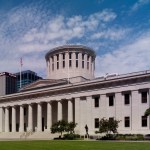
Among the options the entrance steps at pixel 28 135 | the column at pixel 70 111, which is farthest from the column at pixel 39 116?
the column at pixel 70 111

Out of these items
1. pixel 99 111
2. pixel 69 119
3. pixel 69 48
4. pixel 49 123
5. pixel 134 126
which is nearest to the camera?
pixel 134 126

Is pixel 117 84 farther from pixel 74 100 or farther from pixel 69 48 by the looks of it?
pixel 69 48

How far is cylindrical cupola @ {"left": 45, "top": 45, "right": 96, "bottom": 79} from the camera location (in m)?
90.2

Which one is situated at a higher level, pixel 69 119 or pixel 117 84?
pixel 117 84

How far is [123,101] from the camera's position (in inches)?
2579

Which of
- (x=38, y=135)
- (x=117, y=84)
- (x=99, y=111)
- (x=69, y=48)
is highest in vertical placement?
(x=69, y=48)

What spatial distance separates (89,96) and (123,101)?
8.50 metres

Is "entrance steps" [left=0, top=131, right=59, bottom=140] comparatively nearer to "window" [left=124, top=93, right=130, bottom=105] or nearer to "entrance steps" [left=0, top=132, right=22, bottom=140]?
"entrance steps" [left=0, top=132, right=22, bottom=140]

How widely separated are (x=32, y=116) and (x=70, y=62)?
17.1 metres

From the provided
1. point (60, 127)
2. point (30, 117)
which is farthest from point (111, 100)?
point (30, 117)

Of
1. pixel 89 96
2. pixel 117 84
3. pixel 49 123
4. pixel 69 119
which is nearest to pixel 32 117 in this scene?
pixel 49 123

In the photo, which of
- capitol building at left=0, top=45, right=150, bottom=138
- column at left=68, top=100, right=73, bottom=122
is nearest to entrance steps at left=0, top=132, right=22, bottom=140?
capitol building at left=0, top=45, right=150, bottom=138

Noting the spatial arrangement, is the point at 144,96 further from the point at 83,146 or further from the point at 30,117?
the point at 30,117

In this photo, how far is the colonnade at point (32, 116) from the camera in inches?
3066
